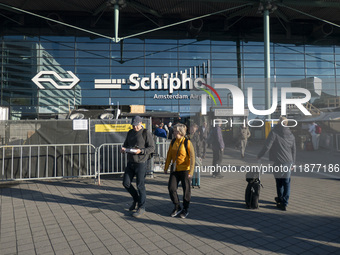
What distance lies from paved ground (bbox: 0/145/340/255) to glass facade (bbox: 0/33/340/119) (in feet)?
51.1

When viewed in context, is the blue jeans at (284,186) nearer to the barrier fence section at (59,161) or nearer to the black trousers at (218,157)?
the black trousers at (218,157)

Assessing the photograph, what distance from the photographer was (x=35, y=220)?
4324 mm

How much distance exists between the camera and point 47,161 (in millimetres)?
7363

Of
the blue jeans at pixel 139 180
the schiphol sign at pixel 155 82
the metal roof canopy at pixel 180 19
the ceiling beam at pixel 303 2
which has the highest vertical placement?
the metal roof canopy at pixel 180 19

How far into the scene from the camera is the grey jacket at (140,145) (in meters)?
4.48

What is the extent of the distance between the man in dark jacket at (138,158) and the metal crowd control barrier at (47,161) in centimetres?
285

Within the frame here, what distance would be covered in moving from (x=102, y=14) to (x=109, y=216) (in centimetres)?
1951

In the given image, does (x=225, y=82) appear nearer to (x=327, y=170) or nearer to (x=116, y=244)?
(x=327, y=170)

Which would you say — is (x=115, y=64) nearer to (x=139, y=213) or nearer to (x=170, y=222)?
(x=139, y=213)

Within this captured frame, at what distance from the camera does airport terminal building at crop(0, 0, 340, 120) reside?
20406 mm

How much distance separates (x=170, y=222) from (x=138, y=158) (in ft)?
4.20

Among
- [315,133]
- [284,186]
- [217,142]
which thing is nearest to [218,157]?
[217,142]

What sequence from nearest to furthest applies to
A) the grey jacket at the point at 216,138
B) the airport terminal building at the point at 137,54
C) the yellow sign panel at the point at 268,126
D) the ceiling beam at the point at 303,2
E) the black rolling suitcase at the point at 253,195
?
the black rolling suitcase at the point at 253,195 → the yellow sign panel at the point at 268,126 → the grey jacket at the point at 216,138 → the ceiling beam at the point at 303,2 → the airport terminal building at the point at 137,54

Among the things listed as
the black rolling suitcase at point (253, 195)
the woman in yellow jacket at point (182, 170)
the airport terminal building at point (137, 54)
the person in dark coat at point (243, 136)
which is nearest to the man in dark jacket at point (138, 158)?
the woman in yellow jacket at point (182, 170)
